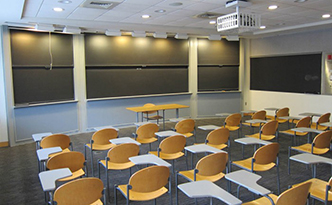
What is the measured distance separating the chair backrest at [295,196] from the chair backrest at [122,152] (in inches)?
85.9

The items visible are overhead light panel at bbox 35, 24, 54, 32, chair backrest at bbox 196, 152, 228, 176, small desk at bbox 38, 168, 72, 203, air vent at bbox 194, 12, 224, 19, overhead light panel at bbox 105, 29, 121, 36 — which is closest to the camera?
small desk at bbox 38, 168, 72, 203

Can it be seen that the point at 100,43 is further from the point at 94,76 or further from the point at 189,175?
the point at 189,175

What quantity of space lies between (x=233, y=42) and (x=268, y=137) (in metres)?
6.43

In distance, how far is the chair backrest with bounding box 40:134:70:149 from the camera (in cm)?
463

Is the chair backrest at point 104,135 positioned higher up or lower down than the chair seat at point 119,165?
higher up

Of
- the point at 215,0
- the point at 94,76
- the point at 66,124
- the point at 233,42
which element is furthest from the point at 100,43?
the point at 233,42

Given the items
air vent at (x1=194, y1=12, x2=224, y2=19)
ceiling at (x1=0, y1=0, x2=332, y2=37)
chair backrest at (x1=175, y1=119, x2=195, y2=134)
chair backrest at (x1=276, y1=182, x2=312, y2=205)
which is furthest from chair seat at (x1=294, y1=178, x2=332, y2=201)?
air vent at (x1=194, y1=12, x2=224, y2=19)

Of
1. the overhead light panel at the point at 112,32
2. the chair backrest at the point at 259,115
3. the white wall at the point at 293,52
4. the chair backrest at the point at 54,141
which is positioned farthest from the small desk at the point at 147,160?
the white wall at the point at 293,52

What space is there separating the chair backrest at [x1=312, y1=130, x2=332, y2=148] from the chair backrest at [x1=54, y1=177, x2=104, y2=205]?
3577 mm

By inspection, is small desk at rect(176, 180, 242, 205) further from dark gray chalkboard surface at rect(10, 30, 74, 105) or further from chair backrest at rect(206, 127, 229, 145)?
dark gray chalkboard surface at rect(10, 30, 74, 105)

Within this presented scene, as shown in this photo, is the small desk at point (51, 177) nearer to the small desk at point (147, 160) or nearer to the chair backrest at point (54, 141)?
the small desk at point (147, 160)

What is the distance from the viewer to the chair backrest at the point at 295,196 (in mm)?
2467

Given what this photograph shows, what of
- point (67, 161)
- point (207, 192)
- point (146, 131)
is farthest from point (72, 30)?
point (207, 192)

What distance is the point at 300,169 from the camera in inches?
206
